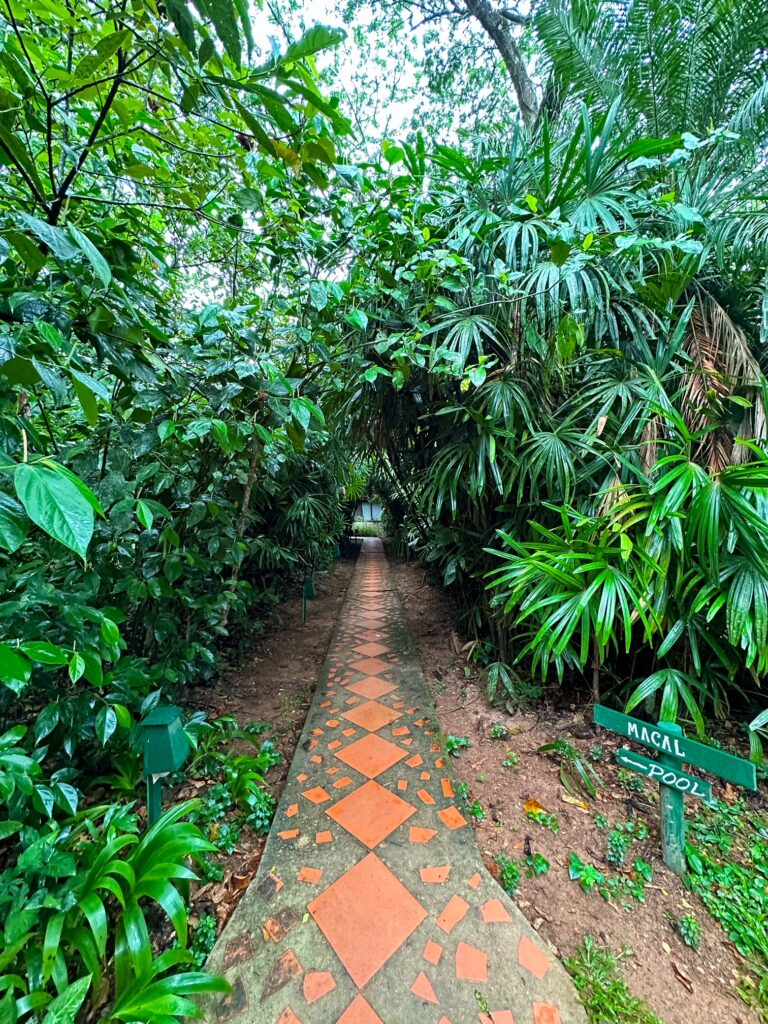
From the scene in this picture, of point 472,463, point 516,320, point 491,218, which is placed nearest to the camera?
point 491,218

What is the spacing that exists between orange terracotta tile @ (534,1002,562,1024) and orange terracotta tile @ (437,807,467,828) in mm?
489

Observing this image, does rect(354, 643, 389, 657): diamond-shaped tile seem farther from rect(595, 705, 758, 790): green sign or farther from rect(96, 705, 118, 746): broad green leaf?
rect(96, 705, 118, 746): broad green leaf

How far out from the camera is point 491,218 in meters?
1.77

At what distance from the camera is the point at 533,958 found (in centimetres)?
97

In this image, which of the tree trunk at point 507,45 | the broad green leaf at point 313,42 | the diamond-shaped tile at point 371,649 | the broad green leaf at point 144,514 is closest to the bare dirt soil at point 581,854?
the diamond-shaped tile at point 371,649

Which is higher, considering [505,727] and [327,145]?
[327,145]

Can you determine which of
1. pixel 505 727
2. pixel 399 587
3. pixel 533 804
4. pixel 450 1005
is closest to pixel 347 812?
pixel 450 1005

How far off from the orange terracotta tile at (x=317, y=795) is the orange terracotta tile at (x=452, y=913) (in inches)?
22.4

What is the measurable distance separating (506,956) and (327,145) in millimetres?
2172

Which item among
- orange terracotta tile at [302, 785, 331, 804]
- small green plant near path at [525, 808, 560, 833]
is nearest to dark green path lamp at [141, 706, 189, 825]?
orange terracotta tile at [302, 785, 331, 804]

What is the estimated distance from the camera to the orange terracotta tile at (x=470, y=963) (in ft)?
3.05

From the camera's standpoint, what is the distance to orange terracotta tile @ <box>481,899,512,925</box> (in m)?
1.05

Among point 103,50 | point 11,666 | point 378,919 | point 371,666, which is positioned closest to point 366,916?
point 378,919

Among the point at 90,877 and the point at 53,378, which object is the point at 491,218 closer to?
the point at 53,378
